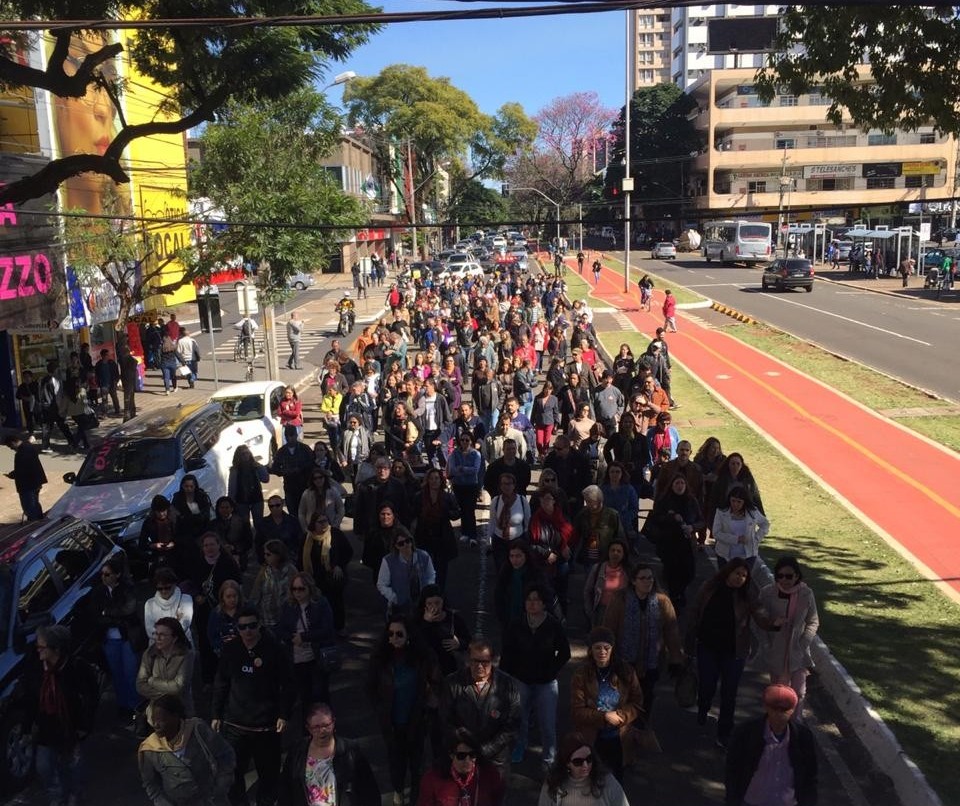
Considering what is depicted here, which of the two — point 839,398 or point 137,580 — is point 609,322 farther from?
point 137,580

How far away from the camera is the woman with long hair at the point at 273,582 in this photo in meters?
7.10

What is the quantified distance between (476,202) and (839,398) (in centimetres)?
8352

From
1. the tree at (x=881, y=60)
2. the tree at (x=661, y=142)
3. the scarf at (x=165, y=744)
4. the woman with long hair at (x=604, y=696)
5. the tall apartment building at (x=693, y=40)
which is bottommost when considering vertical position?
the woman with long hair at (x=604, y=696)

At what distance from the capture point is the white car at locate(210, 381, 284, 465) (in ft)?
48.8

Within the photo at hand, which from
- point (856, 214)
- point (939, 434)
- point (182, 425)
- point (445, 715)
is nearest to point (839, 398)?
point (939, 434)

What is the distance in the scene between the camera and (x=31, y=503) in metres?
12.8

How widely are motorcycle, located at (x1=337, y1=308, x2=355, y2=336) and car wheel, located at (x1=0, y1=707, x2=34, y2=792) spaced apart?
28.0 metres

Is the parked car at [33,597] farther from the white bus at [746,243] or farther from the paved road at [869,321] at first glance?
the white bus at [746,243]

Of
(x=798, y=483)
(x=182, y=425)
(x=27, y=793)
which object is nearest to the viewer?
(x=27, y=793)

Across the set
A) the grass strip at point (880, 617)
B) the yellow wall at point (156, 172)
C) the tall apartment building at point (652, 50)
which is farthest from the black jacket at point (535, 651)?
the tall apartment building at point (652, 50)

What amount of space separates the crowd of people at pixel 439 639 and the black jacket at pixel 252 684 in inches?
0.5

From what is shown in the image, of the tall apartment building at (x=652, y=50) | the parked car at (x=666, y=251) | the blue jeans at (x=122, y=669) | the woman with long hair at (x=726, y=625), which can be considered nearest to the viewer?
the woman with long hair at (x=726, y=625)

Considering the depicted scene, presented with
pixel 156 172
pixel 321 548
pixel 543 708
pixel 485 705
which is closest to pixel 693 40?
pixel 156 172

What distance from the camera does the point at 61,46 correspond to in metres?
10.8
